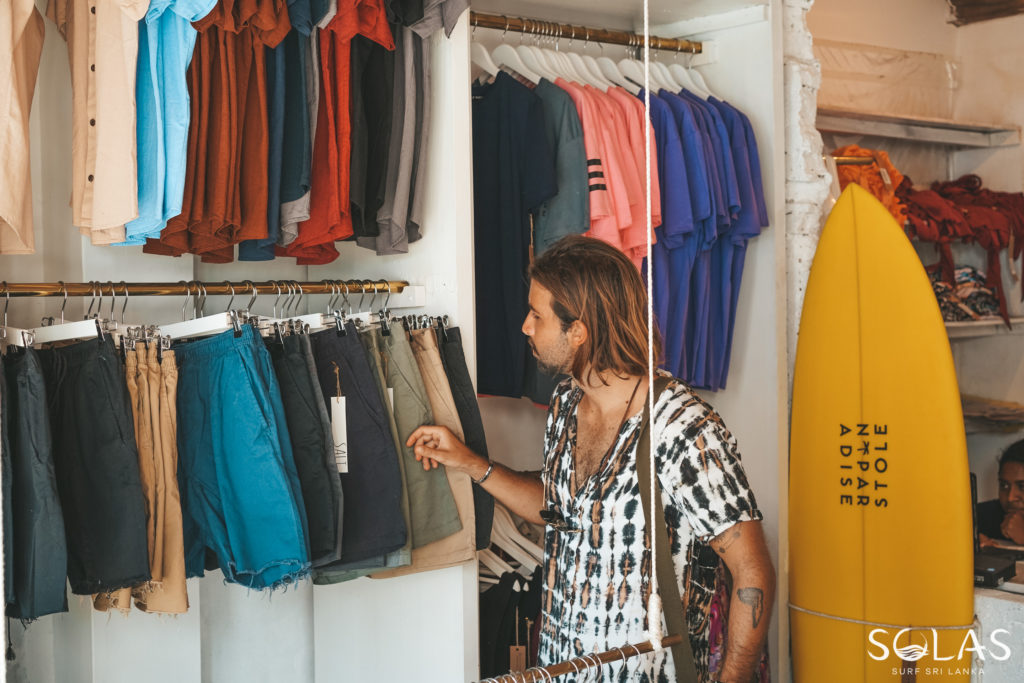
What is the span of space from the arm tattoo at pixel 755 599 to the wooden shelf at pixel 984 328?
2.95 metres

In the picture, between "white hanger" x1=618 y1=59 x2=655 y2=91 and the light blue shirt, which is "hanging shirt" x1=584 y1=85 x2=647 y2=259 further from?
the light blue shirt

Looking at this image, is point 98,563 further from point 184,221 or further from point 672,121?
point 672,121

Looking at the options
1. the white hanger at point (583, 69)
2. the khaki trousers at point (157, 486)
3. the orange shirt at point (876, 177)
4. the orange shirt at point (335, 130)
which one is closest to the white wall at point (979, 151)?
the orange shirt at point (876, 177)

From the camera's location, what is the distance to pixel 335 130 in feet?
7.69

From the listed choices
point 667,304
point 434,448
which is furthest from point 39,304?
point 667,304

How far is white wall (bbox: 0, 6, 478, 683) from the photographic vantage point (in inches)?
96.0

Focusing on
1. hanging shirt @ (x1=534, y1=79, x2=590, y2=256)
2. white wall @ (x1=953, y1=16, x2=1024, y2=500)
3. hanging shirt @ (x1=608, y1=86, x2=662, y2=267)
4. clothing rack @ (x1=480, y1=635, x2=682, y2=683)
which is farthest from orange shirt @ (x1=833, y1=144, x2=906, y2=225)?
clothing rack @ (x1=480, y1=635, x2=682, y2=683)

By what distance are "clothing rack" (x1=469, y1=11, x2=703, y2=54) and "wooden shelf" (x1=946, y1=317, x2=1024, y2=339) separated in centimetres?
195

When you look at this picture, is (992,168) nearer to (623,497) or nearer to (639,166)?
(639,166)

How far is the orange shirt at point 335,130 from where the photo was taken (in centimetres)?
229

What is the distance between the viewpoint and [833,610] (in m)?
2.98

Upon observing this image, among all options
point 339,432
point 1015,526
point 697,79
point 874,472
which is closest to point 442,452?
point 339,432

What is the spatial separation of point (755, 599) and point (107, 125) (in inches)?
65.2

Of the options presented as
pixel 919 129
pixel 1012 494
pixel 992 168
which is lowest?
pixel 1012 494
